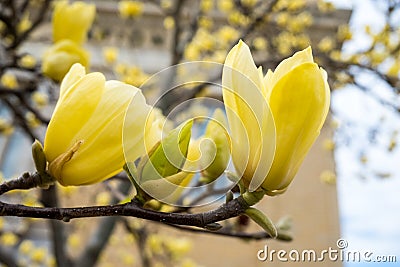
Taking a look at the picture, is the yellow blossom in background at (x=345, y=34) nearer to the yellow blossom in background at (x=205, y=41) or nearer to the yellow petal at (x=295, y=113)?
the yellow blossom in background at (x=205, y=41)

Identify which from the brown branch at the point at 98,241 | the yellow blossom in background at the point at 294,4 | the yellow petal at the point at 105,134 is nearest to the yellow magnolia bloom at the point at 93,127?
the yellow petal at the point at 105,134

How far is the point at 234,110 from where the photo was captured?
0.29 meters

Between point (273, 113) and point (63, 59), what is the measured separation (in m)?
0.36

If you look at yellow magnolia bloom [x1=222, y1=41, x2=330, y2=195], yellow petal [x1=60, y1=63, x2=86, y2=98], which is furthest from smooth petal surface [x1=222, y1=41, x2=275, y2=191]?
yellow petal [x1=60, y1=63, x2=86, y2=98]

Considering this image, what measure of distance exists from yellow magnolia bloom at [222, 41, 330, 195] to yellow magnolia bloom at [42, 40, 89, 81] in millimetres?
315

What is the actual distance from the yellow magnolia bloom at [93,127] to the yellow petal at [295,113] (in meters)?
0.09

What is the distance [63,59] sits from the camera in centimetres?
55

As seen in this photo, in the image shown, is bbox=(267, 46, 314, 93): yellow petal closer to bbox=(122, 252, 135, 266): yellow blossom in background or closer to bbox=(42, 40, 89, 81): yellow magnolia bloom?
bbox=(42, 40, 89, 81): yellow magnolia bloom

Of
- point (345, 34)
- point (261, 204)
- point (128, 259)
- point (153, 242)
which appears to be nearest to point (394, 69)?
point (345, 34)

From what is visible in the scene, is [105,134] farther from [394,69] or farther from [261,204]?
[261,204]

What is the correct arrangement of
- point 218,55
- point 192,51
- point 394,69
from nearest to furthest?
point 394,69 < point 218,55 < point 192,51

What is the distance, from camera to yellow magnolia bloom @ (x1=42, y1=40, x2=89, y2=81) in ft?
1.81

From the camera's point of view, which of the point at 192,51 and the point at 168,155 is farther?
the point at 192,51

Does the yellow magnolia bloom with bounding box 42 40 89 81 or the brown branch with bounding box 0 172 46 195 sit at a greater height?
the yellow magnolia bloom with bounding box 42 40 89 81
